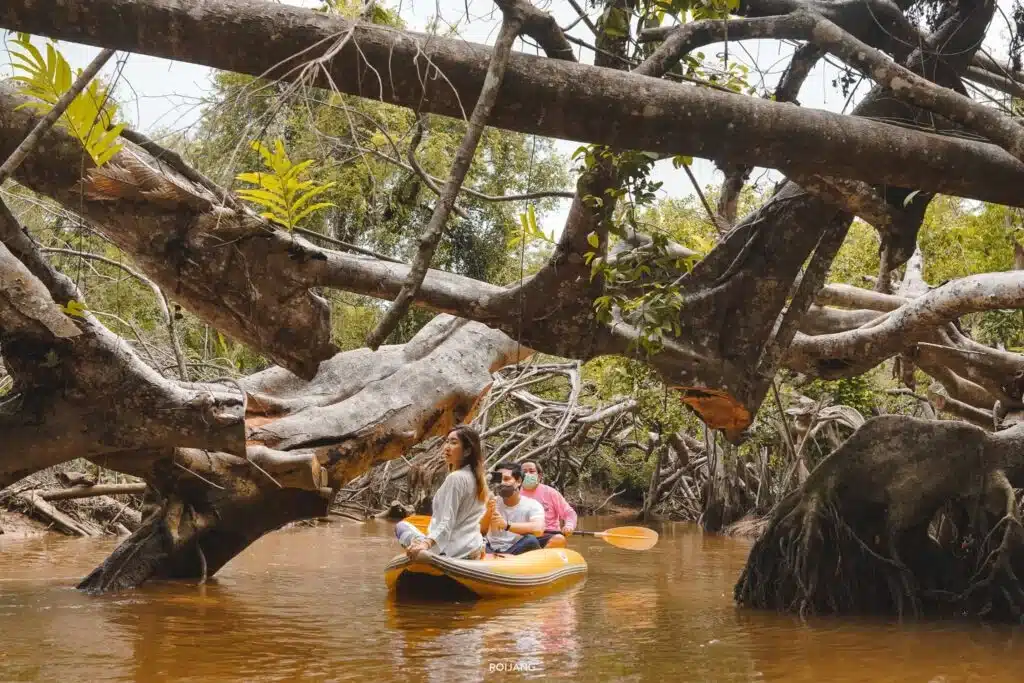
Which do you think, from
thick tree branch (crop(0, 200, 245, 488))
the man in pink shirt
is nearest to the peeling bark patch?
the man in pink shirt

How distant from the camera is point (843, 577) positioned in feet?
22.3

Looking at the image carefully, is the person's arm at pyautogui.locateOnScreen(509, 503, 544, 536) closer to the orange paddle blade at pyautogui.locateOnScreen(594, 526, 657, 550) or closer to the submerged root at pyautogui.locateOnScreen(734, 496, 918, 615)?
the orange paddle blade at pyautogui.locateOnScreen(594, 526, 657, 550)

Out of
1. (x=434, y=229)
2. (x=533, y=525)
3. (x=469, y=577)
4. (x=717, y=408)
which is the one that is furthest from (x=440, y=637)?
(x=434, y=229)

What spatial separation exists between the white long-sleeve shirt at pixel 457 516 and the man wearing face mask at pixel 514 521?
135 cm

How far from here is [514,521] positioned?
9.22 meters

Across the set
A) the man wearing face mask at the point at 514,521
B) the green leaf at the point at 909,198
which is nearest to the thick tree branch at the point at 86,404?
the man wearing face mask at the point at 514,521

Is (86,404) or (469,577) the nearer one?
(86,404)

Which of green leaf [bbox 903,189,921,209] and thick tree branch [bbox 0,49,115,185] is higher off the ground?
green leaf [bbox 903,189,921,209]

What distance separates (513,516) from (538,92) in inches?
240

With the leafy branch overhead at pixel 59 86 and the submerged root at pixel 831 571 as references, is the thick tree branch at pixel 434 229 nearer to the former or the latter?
the leafy branch overhead at pixel 59 86

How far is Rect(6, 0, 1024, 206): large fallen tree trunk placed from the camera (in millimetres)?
3295

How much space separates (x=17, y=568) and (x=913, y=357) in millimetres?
8296

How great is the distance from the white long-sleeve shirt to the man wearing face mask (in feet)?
4.42

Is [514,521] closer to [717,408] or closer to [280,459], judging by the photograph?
[717,408]
